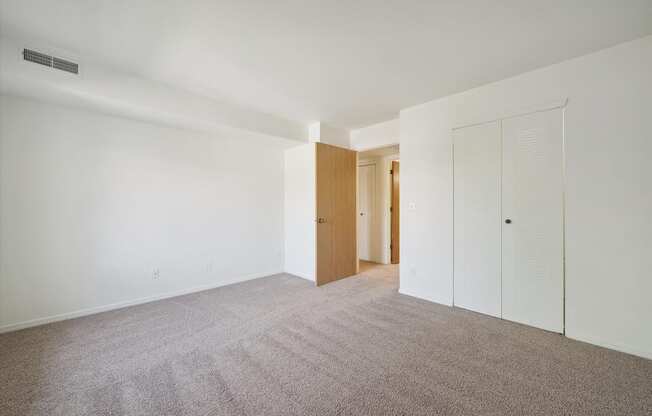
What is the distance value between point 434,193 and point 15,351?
14.1 feet

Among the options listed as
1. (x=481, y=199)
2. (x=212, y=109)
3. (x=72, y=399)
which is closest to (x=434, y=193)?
(x=481, y=199)

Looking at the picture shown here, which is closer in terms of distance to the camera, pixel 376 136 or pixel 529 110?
pixel 529 110

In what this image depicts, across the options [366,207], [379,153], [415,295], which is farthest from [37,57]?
[366,207]

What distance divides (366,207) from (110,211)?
4.55 metres

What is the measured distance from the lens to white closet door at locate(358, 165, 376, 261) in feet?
19.5

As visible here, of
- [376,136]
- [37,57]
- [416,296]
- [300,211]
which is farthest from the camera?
[300,211]

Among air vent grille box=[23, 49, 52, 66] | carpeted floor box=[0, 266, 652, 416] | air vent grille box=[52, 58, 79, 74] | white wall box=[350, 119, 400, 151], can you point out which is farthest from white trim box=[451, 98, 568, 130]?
air vent grille box=[23, 49, 52, 66]

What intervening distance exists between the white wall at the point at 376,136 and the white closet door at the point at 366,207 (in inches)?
58.2

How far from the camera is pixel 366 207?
606cm

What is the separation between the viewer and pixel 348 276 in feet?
14.7

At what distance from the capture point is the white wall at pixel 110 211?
8.46 ft

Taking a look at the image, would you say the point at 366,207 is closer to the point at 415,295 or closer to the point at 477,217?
the point at 415,295

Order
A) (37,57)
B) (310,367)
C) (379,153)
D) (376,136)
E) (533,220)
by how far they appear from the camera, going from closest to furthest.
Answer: (310,367), (37,57), (533,220), (376,136), (379,153)

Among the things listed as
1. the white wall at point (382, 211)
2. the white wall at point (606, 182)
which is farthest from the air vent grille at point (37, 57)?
the white wall at point (382, 211)
